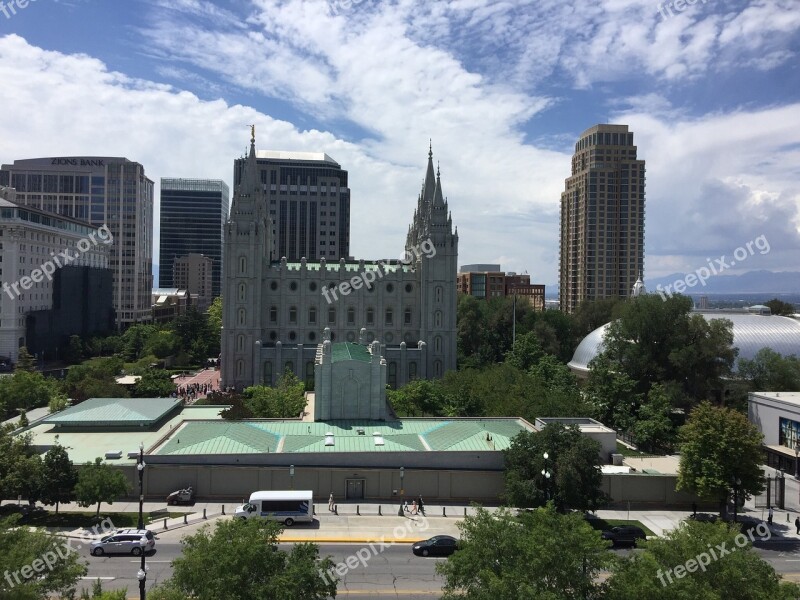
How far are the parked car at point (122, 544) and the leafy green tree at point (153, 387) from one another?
36168 mm

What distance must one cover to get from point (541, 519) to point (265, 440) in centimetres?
Result: 2324

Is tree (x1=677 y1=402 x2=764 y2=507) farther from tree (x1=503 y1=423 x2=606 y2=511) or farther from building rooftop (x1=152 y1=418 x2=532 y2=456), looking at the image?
building rooftop (x1=152 y1=418 x2=532 y2=456)

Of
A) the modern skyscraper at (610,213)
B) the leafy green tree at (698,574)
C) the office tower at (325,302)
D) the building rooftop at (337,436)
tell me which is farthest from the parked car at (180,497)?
the modern skyscraper at (610,213)

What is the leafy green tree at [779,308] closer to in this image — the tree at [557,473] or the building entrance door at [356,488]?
the tree at [557,473]

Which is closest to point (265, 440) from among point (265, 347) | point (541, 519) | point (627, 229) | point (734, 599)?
point (541, 519)

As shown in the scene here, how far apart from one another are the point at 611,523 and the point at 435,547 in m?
11.6

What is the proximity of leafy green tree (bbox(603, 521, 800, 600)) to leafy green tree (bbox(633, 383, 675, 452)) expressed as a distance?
31.2 m

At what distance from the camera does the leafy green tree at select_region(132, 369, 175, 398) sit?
6397cm

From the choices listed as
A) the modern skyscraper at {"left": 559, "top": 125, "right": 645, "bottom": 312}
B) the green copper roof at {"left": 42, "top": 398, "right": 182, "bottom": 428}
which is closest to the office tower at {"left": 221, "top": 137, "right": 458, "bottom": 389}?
the green copper roof at {"left": 42, "top": 398, "right": 182, "bottom": 428}

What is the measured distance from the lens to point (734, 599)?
18484 mm

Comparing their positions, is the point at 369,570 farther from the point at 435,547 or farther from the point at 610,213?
the point at 610,213

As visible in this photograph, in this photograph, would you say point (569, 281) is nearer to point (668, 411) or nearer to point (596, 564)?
point (668, 411)

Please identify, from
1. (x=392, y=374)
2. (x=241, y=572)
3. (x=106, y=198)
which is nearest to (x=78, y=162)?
(x=106, y=198)

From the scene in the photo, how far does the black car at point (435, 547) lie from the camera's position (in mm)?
29641
